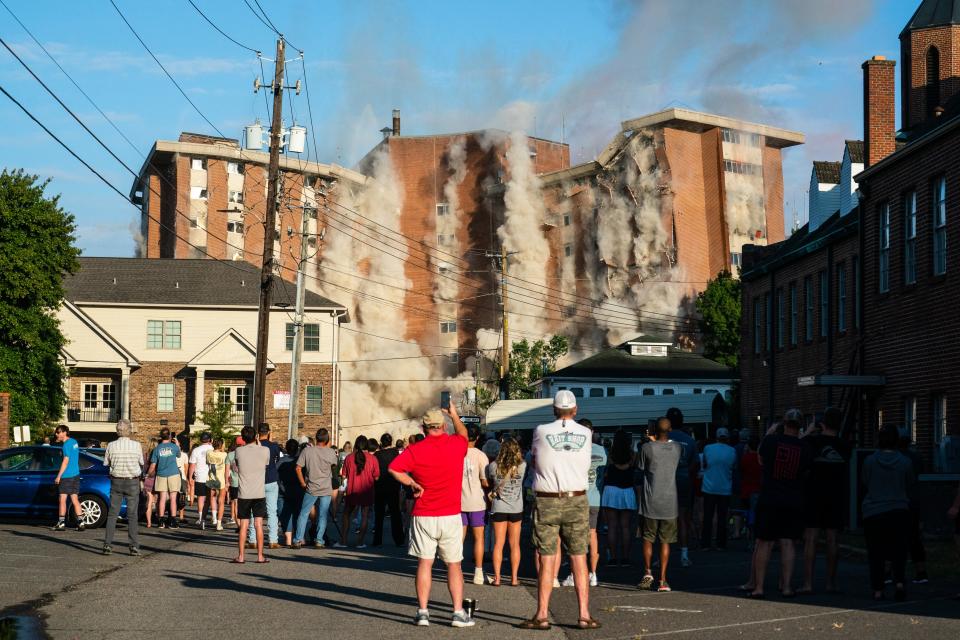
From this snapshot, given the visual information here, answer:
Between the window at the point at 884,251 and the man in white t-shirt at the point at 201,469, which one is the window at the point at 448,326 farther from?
the man in white t-shirt at the point at 201,469

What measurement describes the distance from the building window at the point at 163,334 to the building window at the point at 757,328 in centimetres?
3250

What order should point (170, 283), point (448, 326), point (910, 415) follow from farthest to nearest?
point (448, 326) < point (170, 283) < point (910, 415)

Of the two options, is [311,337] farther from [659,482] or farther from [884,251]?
[659,482]

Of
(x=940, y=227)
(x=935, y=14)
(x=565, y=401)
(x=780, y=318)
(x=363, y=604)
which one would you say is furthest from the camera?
(x=780, y=318)

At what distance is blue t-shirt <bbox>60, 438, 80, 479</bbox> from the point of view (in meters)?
21.0

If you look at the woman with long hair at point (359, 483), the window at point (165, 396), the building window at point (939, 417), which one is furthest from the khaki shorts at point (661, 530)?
the window at point (165, 396)

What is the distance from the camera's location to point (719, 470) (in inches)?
771

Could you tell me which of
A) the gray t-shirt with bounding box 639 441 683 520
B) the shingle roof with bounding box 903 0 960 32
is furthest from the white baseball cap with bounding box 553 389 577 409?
the shingle roof with bounding box 903 0 960 32

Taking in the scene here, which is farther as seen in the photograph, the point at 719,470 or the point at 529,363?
the point at 529,363

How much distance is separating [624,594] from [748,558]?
5496 mm

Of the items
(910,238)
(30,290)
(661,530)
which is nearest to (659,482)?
(661,530)

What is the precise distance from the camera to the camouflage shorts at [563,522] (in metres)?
10.8

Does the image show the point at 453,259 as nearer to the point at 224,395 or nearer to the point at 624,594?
the point at 224,395

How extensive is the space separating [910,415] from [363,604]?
16.8 m
